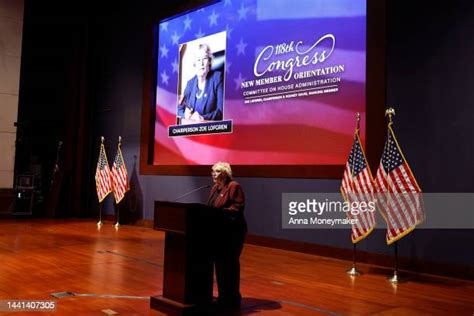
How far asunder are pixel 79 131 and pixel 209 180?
4.20 meters

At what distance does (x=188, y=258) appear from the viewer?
3.13 m

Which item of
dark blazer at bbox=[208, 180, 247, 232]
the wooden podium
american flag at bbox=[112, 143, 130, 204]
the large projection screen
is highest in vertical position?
the large projection screen

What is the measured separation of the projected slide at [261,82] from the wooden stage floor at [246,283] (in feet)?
5.13

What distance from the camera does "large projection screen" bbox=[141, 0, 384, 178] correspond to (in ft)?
19.4

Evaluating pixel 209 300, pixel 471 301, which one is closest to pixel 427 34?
pixel 471 301

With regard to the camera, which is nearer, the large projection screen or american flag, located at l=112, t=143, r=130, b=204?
the large projection screen

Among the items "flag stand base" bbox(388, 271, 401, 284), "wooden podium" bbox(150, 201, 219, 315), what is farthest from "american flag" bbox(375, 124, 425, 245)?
"wooden podium" bbox(150, 201, 219, 315)

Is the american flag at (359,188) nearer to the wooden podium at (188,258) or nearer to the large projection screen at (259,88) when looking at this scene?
the large projection screen at (259,88)

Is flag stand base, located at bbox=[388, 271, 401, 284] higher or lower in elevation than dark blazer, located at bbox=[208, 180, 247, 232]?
lower

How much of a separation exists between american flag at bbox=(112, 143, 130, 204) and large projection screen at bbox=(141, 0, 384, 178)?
39 centimetres

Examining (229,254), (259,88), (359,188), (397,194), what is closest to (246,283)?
(229,254)

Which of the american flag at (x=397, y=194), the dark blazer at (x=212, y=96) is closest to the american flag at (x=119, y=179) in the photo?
the dark blazer at (x=212, y=96)

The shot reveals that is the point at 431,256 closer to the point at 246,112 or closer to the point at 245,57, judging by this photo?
the point at 246,112

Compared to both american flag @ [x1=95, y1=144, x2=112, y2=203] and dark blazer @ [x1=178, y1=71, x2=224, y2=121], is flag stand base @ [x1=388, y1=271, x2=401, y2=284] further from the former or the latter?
american flag @ [x1=95, y1=144, x2=112, y2=203]
